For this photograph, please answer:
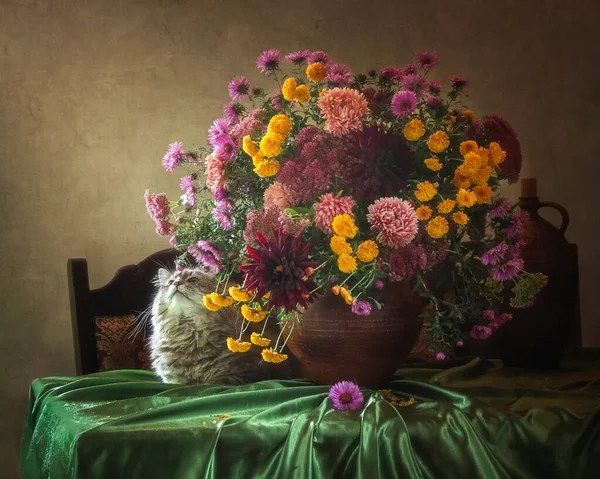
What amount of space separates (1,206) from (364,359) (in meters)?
1.60

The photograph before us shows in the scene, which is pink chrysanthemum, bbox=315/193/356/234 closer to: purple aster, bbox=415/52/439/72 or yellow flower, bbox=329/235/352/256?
yellow flower, bbox=329/235/352/256

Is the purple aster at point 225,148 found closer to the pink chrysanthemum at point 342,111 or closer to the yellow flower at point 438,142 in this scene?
the pink chrysanthemum at point 342,111

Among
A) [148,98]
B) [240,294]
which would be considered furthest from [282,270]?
[148,98]

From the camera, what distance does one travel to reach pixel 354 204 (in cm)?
128

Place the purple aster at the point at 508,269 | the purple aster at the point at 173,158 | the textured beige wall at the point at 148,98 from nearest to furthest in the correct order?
the purple aster at the point at 508,269
the purple aster at the point at 173,158
the textured beige wall at the point at 148,98

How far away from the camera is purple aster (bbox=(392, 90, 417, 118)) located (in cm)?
135

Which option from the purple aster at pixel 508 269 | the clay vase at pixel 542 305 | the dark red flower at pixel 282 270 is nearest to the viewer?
the dark red flower at pixel 282 270

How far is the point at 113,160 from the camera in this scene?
2.55 meters

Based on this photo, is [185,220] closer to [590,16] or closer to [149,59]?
[149,59]

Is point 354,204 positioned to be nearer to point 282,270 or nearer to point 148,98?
point 282,270

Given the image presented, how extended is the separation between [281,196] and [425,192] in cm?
25

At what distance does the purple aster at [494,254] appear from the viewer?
1.40 m

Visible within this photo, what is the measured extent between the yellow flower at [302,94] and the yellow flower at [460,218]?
0.34m

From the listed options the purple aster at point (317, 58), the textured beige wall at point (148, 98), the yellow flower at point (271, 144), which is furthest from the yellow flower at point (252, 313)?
the textured beige wall at point (148, 98)
